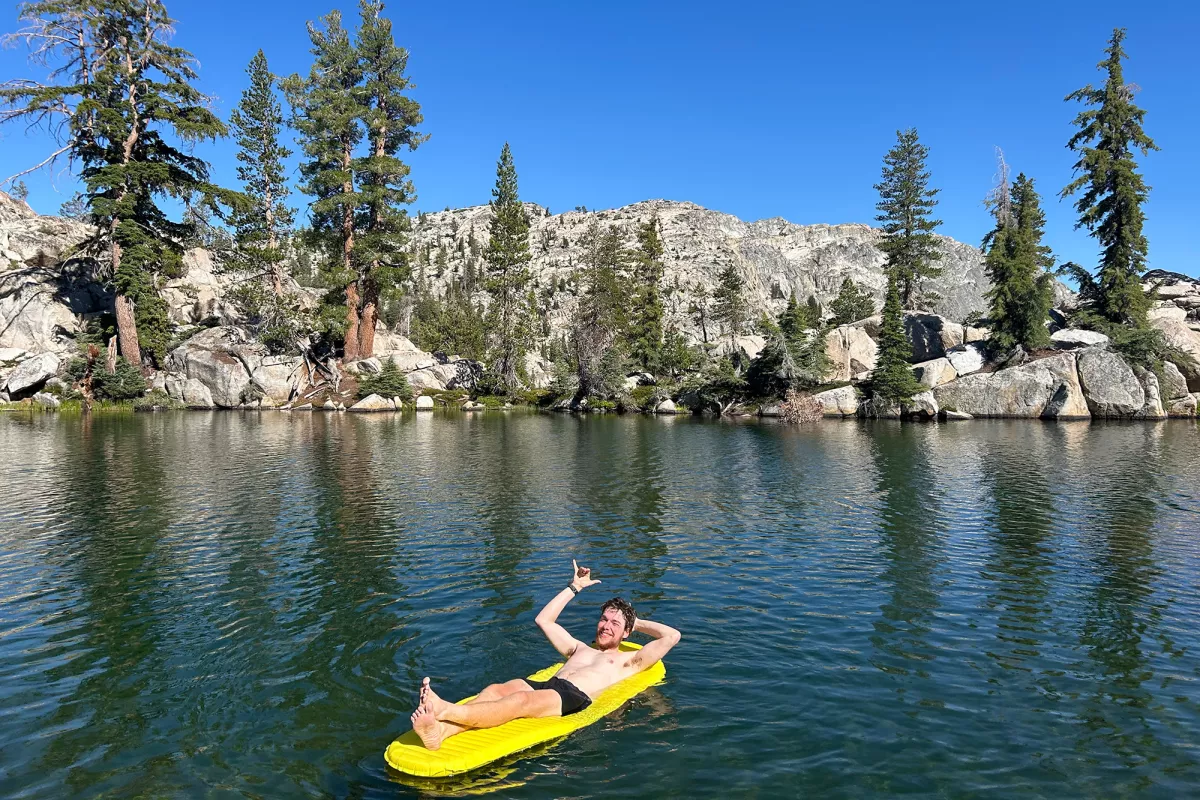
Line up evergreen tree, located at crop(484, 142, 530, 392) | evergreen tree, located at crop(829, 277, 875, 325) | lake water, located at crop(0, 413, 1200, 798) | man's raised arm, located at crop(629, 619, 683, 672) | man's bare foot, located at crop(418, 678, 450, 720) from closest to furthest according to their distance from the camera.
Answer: man's bare foot, located at crop(418, 678, 450, 720) → lake water, located at crop(0, 413, 1200, 798) → man's raised arm, located at crop(629, 619, 683, 672) → evergreen tree, located at crop(484, 142, 530, 392) → evergreen tree, located at crop(829, 277, 875, 325)

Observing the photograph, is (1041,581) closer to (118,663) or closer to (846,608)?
(846,608)

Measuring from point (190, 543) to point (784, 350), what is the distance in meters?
52.5

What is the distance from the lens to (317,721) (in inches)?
335

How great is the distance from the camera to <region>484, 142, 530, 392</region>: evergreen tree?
78.8 meters

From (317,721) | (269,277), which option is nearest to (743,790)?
(317,721)

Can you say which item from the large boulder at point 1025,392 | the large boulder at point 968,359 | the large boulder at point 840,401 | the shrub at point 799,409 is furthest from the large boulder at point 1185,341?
the shrub at point 799,409

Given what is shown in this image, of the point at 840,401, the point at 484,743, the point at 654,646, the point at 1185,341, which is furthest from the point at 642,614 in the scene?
the point at 1185,341

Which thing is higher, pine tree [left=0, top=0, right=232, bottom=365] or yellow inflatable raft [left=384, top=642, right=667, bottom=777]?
pine tree [left=0, top=0, right=232, bottom=365]

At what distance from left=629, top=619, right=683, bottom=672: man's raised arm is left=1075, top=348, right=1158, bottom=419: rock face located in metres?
62.0

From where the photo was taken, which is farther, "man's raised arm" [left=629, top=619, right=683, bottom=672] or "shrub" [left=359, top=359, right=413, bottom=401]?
"shrub" [left=359, top=359, right=413, bottom=401]

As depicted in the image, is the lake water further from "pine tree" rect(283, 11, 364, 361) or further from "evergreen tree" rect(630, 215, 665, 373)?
"evergreen tree" rect(630, 215, 665, 373)

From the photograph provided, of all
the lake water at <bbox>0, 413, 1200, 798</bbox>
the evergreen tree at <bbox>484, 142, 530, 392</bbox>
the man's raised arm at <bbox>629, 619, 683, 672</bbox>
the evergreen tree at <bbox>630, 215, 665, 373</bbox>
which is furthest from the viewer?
the evergreen tree at <bbox>630, 215, 665, 373</bbox>

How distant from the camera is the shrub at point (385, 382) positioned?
68.6 metres

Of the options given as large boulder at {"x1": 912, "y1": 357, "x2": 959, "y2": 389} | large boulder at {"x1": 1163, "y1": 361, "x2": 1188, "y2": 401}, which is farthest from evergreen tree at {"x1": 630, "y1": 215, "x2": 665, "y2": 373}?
large boulder at {"x1": 1163, "y1": 361, "x2": 1188, "y2": 401}
